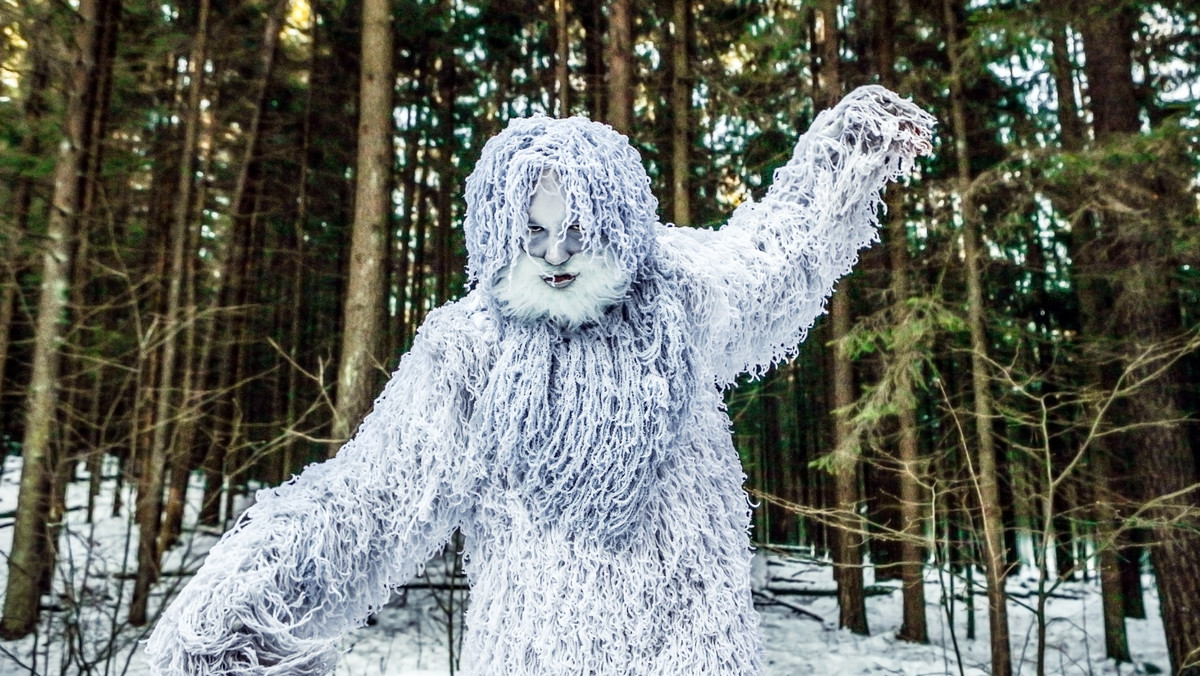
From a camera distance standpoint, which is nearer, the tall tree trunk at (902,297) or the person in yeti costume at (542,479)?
the person in yeti costume at (542,479)

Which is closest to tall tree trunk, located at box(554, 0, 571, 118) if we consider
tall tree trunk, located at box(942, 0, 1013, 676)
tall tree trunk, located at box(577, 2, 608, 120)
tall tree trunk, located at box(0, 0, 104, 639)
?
tall tree trunk, located at box(577, 2, 608, 120)

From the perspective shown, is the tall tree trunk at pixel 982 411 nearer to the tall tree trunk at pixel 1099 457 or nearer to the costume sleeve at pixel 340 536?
the tall tree trunk at pixel 1099 457

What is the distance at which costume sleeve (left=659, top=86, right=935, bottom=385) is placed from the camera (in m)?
1.61

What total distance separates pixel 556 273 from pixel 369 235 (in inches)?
161

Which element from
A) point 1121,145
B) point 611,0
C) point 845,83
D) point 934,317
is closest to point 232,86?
point 611,0

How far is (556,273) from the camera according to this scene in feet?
4.27

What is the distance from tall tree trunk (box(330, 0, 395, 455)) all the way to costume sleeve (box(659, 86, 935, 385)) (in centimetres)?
358

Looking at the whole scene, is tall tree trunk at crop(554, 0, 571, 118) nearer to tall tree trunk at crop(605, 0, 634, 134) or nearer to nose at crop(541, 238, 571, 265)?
tall tree trunk at crop(605, 0, 634, 134)

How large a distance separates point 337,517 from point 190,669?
0.30 meters

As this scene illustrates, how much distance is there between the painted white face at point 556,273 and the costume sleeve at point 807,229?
0.98 ft

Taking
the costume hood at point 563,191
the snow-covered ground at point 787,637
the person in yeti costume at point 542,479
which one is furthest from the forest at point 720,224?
the costume hood at point 563,191

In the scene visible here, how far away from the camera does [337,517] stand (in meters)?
1.36

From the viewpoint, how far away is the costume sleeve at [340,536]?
1.24 m

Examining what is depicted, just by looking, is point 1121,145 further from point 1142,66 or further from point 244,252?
point 244,252
